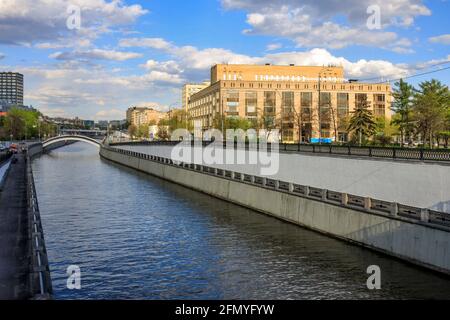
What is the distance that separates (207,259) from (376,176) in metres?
13.0

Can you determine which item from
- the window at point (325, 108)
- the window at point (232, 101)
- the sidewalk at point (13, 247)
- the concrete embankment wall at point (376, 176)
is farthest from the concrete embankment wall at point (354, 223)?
the window at point (232, 101)

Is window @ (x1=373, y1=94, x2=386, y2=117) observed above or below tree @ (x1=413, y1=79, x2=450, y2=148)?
above

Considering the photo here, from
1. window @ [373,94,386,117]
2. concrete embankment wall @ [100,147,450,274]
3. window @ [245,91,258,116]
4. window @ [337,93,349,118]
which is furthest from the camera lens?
window @ [373,94,386,117]

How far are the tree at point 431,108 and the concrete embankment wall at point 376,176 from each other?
26085 mm

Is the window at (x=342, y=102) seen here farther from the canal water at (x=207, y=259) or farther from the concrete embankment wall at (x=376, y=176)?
the canal water at (x=207, y=259)

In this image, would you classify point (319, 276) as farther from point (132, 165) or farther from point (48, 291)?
point (132, 165)

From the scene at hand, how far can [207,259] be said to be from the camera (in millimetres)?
29078

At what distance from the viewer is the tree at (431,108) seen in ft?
216

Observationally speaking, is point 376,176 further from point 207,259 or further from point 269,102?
point 269,102

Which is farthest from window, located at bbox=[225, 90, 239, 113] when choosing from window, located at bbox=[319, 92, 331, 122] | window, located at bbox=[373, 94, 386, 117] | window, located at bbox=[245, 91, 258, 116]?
window, located at bbox=[373, 94, 386, 117]

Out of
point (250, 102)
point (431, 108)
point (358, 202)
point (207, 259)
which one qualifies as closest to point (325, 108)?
point (250, 102)

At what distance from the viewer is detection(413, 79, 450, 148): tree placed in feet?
216

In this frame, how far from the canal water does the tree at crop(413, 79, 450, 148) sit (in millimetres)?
31265

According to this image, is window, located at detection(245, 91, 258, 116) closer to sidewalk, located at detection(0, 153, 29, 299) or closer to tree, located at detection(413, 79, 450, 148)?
tree, located at detection(413, 79, 450, 148)
